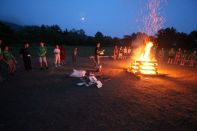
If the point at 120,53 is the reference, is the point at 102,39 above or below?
above

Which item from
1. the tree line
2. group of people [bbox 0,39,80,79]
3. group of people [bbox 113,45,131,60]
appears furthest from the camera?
the tree line

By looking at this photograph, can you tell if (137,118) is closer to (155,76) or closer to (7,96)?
(7,96)

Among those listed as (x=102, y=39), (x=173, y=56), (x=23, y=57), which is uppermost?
(x=102, y=39)

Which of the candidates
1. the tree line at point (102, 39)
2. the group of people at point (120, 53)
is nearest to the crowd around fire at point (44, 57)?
the group of people at point (120, 53)

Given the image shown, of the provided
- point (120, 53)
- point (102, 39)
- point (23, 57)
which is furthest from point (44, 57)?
point (102, 39)

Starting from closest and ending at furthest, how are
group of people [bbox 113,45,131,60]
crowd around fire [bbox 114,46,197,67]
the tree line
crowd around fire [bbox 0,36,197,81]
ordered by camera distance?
crowd around fire [bbox 0,36,197,81] < crowd around fire [bbox 114,46,197,67] < group of people [bbox 113,45,131,60] < the tree line

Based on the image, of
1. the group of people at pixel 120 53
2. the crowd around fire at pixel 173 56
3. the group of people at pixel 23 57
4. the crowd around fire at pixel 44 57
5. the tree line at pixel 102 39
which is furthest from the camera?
the tree line at pixel 102 39

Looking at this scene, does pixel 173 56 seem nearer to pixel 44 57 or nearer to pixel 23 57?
pixel 44 57

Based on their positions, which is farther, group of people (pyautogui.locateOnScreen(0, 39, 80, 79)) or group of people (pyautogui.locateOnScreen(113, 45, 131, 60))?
group of people (pyautogui.locateOnScreen(113, 45, 131, 60))

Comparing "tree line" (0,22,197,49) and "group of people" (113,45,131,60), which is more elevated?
"tree line" (0,22,197,49)

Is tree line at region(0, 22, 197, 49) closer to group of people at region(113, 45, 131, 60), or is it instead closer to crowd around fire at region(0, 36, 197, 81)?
crowd around fire at region(0, 36, 197, 81)

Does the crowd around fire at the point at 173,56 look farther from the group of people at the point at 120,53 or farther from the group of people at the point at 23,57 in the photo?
the group of people at the point at 23,57

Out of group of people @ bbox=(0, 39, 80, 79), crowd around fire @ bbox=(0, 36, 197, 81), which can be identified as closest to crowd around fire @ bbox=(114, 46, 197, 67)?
crowd around fire @ bbox=(0, 36, 197, 81)

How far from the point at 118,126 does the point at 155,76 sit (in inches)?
358
